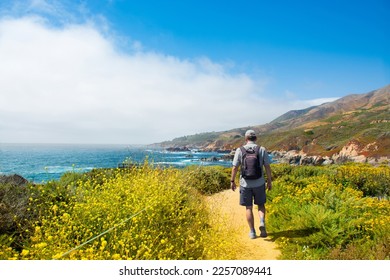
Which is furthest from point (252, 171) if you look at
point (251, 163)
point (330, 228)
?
point (330, 228)

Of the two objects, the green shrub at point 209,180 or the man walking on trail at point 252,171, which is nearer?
the man walking on trail at point 252,171

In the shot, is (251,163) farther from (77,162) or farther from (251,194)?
(77,162)

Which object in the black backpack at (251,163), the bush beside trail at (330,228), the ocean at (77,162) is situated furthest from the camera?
the ocean at (77,162)

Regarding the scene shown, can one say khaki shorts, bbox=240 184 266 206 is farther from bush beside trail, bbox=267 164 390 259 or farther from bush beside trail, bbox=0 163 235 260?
bush beside trail, bbox=0 163 235 260

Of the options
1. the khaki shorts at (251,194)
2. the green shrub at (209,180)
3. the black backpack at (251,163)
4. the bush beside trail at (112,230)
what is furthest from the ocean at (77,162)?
the black backpack at (251,163)

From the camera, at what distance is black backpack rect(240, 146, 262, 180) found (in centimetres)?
566

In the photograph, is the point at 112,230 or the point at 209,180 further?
the point at 209,180

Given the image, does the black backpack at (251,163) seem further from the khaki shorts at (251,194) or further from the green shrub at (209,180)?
the green shrub at (209,180)

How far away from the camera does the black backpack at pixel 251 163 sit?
5664 millimetres

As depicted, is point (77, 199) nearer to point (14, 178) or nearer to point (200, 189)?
point (14, 178)

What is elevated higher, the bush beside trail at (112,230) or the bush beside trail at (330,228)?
the bush beside trail at (112,230)

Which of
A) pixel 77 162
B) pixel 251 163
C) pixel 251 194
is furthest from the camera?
pixel 77 162

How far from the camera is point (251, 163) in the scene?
5660 millimetres
